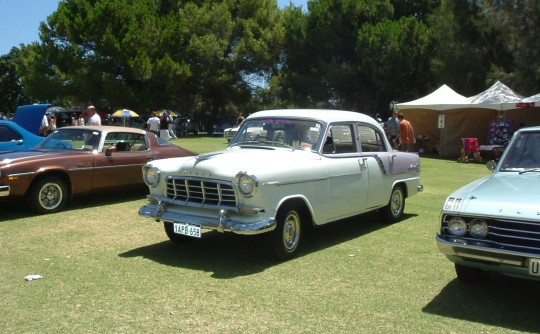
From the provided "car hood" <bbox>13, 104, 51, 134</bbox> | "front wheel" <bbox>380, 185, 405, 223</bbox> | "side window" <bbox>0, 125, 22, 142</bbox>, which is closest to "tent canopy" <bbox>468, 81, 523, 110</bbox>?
"front wheel" <bbox>380, 185, 405, 223</bbox>

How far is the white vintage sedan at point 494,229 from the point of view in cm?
433

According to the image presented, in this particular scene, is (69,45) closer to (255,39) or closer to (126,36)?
(126,36)

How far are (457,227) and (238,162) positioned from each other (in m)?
2.47

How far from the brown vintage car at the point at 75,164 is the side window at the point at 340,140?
14.6 ft

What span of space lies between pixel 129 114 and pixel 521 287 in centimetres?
3249

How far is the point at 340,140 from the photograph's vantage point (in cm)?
712

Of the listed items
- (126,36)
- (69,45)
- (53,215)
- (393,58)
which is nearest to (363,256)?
(53,215)

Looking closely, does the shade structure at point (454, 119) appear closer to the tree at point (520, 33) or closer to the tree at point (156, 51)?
the tree at point (520, 33)

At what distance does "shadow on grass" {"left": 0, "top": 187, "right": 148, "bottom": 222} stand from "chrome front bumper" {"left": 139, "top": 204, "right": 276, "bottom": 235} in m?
3.62

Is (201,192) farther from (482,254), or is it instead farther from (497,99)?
(497,99)

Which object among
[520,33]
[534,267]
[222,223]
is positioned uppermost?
[520,33]

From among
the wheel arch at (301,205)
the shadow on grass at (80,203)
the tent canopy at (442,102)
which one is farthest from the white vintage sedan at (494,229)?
the tent canopy at (442,102)

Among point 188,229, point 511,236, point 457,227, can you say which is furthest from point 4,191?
point 511,236

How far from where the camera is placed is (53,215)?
28.3 feet
